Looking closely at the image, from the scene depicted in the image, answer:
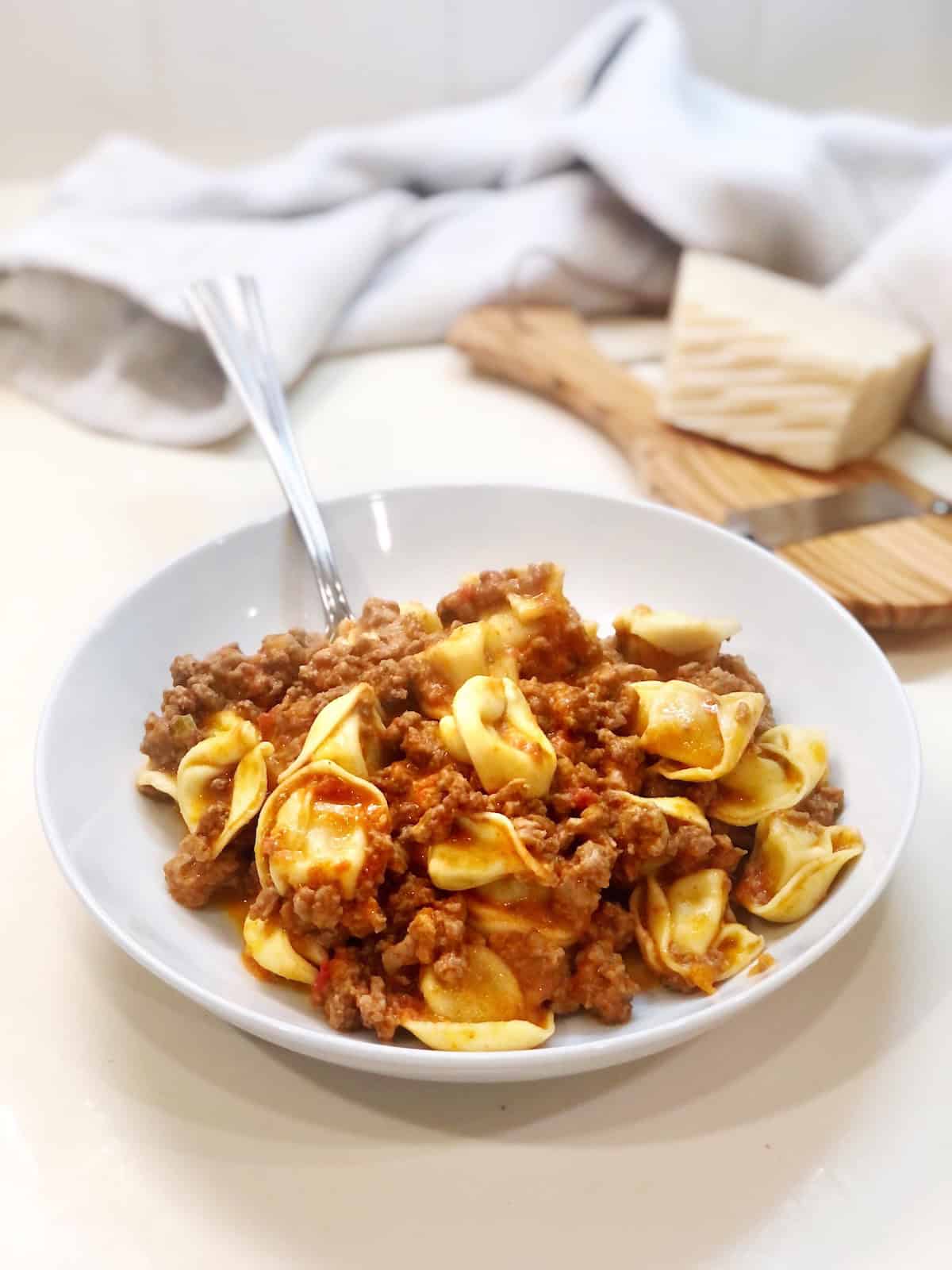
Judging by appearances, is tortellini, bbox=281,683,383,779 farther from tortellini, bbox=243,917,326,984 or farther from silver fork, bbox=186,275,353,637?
silver fork, bbox=186,275,353,637

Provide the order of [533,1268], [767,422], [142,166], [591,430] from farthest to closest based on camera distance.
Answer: [142,166] < [591,430] < [767,422] < [533,1268]

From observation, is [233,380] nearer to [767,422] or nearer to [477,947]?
[767,422]

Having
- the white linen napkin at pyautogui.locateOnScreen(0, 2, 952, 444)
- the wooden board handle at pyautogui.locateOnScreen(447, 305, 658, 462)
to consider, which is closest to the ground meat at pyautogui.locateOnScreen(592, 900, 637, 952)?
the wooden board handle at pyautogui.locateOnScreen(447, 305, 658, 462)

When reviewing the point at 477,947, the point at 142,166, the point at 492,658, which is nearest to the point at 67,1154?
the point at 477,947

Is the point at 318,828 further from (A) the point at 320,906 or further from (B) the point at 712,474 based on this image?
(B) the point at 712,474

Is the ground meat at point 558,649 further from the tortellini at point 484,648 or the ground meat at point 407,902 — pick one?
the ground meat at point 407,902

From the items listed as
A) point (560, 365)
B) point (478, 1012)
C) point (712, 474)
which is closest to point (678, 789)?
point (478, 1012)
